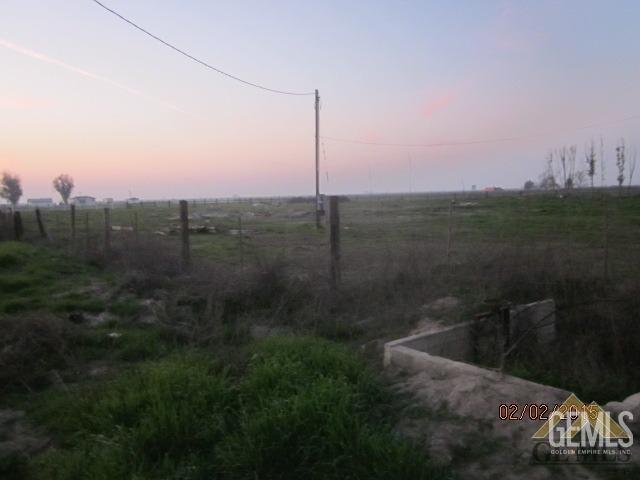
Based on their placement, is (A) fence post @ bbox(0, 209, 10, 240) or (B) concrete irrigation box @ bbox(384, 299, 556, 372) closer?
(B) concrete irrigation box @ bbox(384, 299, 556, 372)

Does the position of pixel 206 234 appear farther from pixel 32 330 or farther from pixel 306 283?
pixel 32 330

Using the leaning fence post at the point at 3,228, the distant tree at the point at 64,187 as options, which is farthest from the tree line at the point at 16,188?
the leaning fence post at the point at 3,228

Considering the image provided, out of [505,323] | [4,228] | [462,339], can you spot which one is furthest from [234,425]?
[4,228]

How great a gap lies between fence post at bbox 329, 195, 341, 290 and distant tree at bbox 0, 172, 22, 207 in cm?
11352

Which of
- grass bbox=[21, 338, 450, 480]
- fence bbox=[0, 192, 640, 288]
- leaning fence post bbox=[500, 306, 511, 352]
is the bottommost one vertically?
grass bbox=[21, 338, 450, 480]

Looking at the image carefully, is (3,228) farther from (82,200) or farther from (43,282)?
(82,200)

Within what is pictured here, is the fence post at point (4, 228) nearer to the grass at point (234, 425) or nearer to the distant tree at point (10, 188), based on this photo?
the grass at point (234, 425)

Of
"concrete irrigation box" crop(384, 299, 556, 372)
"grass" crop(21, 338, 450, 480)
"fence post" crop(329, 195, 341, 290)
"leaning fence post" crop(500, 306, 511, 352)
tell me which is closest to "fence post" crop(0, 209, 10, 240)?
"fence post" crop(329, 195, 341, 290)

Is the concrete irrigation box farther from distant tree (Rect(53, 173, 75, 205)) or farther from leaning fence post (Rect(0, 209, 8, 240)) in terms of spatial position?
distant tree (Rect(53, 173, 75, 205))

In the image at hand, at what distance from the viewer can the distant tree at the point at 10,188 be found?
335ft

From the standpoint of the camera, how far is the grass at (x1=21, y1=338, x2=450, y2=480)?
316 cm

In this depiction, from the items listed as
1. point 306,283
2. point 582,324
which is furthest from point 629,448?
point 306,283

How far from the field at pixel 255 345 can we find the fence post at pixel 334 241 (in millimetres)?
253

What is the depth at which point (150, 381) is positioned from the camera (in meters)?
4.21
